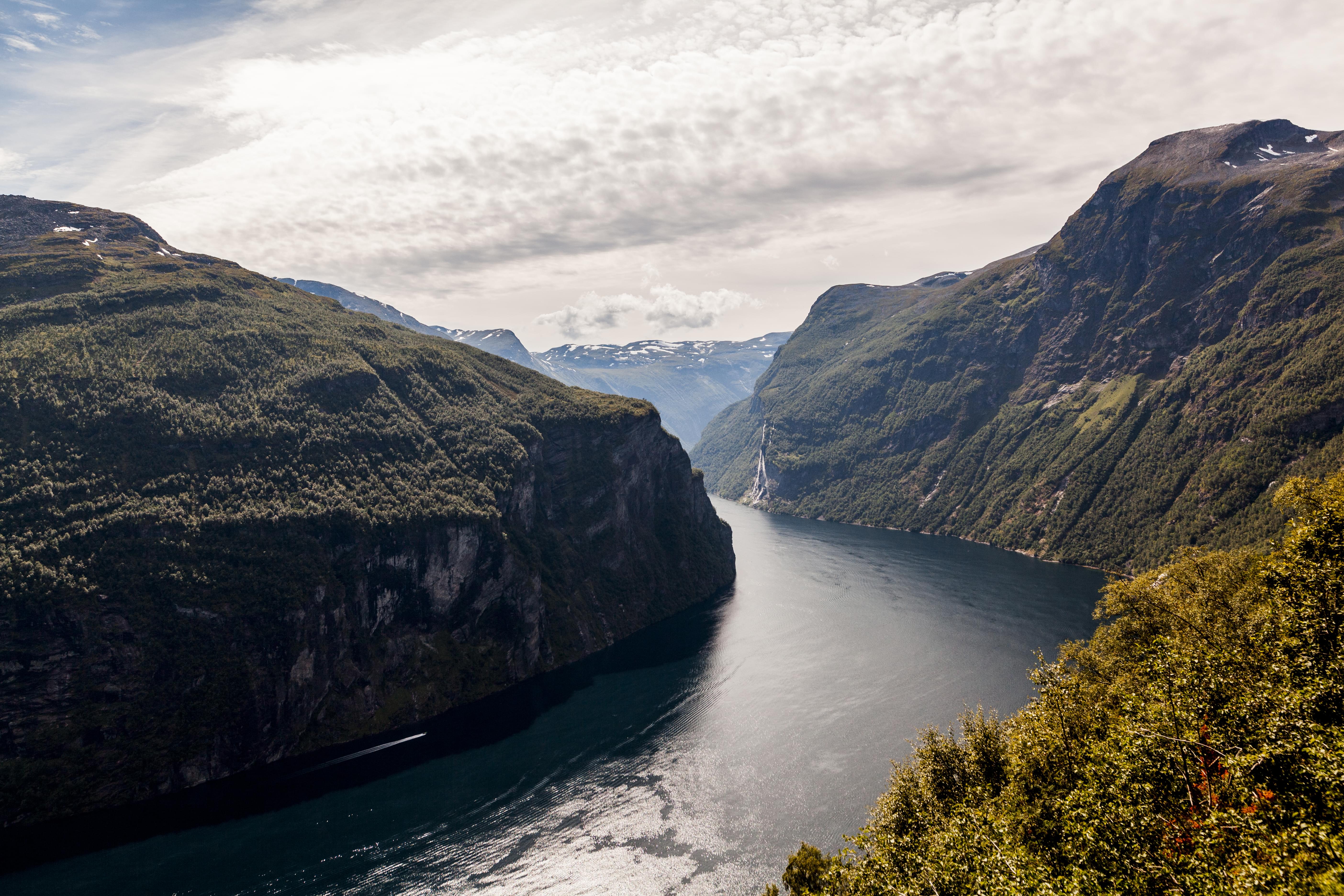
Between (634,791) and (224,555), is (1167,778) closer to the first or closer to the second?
(634,791)

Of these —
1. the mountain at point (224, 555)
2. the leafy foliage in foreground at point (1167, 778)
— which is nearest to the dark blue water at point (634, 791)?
the mountain at point (224, 555)

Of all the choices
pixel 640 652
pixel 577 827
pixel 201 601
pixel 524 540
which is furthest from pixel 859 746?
pixel 201 601

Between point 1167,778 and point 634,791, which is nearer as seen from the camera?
point 1167,778

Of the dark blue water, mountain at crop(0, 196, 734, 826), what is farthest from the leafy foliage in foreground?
mountain at crop(0, 196, 734, 826)

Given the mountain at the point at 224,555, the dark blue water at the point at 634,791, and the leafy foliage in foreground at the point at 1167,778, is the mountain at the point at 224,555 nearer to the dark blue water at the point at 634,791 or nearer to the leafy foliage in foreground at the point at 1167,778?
the dark blue water at the point at 634,791

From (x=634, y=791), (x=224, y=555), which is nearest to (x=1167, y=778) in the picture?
(x=634, y=791)

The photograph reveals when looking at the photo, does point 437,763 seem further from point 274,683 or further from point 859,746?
point 859,746
